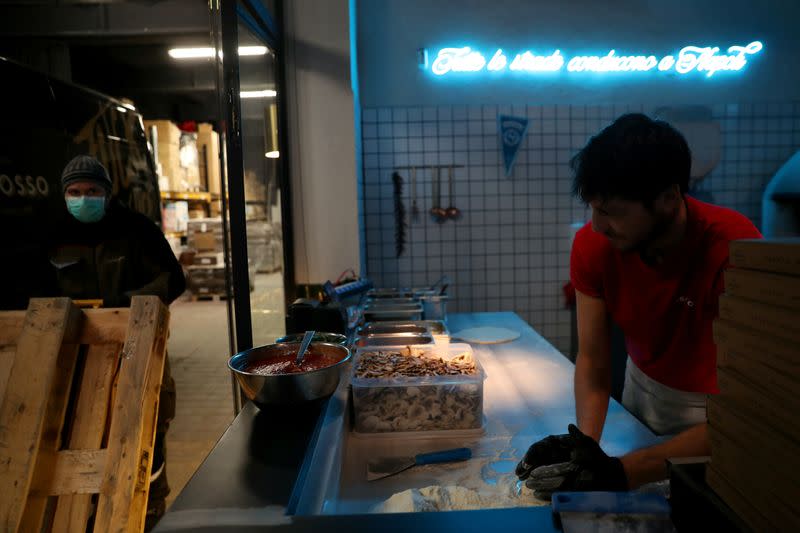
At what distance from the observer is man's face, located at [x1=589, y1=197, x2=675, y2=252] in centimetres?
131

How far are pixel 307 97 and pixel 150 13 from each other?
2905 millimetres

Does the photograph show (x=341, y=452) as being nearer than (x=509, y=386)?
Yes

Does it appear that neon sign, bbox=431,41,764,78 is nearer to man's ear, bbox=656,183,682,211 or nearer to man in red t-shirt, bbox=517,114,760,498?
man in red t-shirt, bbox=517,114,760,498

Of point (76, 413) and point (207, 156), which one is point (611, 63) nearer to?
point (76, 413)

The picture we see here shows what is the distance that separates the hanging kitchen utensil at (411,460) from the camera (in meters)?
1.33

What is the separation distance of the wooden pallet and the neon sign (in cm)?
298

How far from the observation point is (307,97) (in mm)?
3248

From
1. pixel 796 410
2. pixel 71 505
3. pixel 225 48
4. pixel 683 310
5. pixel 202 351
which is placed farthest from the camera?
pixel 202 351

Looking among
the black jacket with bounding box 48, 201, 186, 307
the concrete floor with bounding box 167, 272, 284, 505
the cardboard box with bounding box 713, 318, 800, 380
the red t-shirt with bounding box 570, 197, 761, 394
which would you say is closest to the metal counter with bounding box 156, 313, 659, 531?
the red t-shirt with bounding box 570, 197, 761, 394

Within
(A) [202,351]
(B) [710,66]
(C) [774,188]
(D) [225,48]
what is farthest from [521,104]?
(A) [202,351]

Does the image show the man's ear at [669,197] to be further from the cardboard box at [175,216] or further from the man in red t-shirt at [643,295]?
the cardboard box at [175,216]

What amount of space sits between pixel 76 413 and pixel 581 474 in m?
1.82

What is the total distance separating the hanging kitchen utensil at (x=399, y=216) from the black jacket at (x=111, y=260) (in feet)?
5.81

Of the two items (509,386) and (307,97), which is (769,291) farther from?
(307,97)
